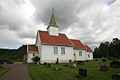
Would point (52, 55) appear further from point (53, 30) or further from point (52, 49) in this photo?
point (53, 30)

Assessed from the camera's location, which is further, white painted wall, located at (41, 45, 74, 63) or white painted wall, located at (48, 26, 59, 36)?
white painted wall, located at (48, 26, 59, 36)

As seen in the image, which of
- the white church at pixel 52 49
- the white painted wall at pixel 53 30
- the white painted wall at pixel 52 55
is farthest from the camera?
the white painted wall at pixel 53 30

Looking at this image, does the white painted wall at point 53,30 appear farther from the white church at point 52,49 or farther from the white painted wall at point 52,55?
the white painted wall at point 52,55

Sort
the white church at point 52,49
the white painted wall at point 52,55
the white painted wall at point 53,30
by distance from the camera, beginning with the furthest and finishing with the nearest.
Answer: the white painted wall at point 53,30 → the white church at point 52,49 → the white painted wall at point 52,55

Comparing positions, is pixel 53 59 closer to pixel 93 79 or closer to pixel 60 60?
pixel 60 60

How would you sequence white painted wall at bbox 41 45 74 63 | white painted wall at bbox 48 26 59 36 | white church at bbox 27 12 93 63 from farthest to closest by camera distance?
white painted wall at bbox 48 26 59 36
white church at bbox 27 12 93 63
white painted wall at bbox 41 45 74 63

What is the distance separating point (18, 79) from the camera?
838 centimetres

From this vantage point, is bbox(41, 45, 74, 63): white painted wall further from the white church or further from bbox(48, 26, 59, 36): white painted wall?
bbox(48, 26, 59, 36): white painted wall

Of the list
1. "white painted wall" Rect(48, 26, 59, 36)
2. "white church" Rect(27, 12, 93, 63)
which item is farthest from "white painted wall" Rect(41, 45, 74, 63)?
"white painted wall" Rect(48, 26, 59, 36)

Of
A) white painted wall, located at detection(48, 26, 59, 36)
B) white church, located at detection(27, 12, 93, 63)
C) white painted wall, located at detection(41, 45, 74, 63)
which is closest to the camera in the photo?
white painted wall, located at detection(41, 45, 74, 63)

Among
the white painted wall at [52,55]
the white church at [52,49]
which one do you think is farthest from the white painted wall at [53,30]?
the white painted wall at [52,55]

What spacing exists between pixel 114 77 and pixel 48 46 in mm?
Result: 18798

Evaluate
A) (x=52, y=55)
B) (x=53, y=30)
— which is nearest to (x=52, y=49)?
(x=52, y=55)

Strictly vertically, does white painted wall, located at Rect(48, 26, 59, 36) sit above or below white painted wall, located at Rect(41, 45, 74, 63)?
above
